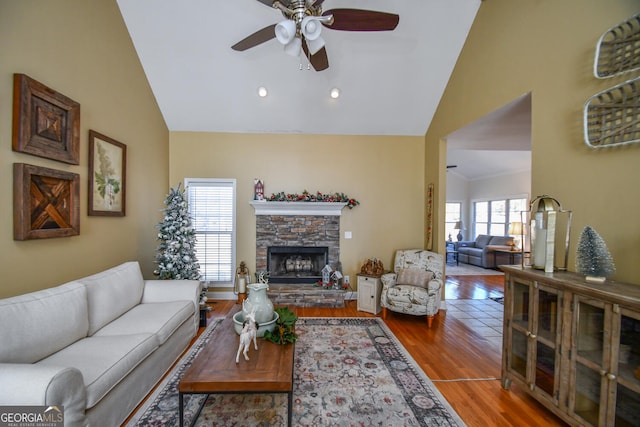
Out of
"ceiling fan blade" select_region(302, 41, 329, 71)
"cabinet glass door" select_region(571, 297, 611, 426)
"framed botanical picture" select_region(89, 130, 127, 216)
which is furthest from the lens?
"framed botanical picture" select_region(89, 130, 127, 216)

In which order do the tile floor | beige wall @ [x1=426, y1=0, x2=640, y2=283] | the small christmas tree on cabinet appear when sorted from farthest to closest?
the tile floor < beige wall @ [x1=426, y1=0, x2=640, y2=283] < the small christmas tree on cabinet

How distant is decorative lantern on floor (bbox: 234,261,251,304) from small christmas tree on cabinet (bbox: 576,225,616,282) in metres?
4.33

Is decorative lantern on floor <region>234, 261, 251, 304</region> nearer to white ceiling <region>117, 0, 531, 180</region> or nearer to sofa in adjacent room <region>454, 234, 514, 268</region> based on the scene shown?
white ceiling <region>117, 0, 531, 180</region>

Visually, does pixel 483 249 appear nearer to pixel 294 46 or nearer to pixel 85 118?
pixel 294 46

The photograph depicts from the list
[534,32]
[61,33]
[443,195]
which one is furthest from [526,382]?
[61,33]

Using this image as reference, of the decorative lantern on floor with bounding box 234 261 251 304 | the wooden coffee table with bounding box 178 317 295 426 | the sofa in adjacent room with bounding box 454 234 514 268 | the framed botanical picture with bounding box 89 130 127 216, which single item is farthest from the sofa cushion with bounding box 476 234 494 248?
the framed botanical picture with bounding box 89 130 127 216

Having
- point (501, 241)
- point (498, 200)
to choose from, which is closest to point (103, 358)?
point (501, 241)

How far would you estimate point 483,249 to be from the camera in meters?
7.67

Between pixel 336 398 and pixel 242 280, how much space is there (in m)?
2.92

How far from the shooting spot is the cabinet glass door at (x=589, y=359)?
5.28 ft

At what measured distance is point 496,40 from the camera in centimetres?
301

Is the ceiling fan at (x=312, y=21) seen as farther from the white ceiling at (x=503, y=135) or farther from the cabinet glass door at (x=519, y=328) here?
the cabinet glass door at (x=519, y=328)

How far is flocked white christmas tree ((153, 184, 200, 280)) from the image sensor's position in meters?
3.55

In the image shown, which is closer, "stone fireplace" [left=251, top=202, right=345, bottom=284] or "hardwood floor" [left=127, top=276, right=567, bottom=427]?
"hardwood floor" [left=127, top=276, right=567, bottom=427]
